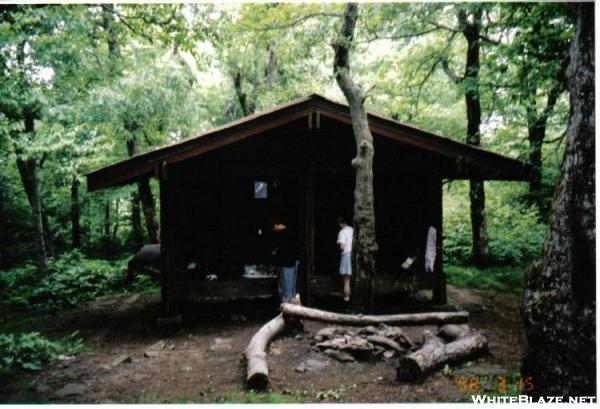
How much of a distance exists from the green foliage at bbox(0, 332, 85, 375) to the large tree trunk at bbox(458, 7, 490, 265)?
1189 centimetres

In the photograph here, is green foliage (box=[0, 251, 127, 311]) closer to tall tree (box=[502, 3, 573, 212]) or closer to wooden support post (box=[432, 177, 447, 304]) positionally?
wooden support post (box=[432, 177, 447, 304])

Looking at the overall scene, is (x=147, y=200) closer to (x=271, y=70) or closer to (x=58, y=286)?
(x=58, y=286)

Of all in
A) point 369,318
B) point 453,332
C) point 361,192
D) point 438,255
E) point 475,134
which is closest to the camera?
point 453,332

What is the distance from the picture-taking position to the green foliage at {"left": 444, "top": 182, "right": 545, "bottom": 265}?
46.6ft

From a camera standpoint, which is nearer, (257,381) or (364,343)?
(257,381)

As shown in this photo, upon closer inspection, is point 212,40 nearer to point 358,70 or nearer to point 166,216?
point 166,216

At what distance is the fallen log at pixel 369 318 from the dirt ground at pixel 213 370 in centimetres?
37

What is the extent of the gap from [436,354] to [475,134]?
9.84 m

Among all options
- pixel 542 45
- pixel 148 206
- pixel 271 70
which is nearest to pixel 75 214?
pixel 148 206

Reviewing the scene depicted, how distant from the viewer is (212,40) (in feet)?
30.0

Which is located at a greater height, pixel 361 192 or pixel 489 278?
pixel 361 192

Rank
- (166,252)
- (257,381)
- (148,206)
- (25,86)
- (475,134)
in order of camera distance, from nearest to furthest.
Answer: (257,381), (166,252), (25,86), (475,134), (148,206)

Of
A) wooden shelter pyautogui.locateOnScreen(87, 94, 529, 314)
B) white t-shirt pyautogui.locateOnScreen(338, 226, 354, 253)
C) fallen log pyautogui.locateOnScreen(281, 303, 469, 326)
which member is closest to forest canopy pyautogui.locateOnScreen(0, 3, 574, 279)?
wooden shelter pyautogui.locateOnScreen(87, 94, 529, 314)

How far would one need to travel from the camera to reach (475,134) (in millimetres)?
13430
